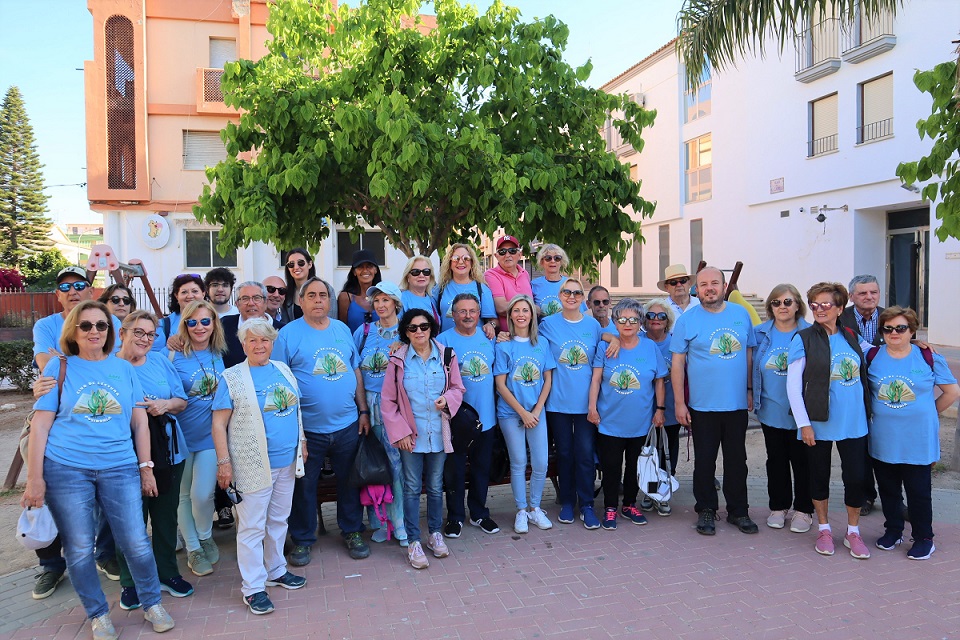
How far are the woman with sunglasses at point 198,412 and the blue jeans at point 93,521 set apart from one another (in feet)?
1.89

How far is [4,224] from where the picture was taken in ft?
122

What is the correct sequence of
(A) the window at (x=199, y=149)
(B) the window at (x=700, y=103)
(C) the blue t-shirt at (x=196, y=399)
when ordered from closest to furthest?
(C) the blue t-shirt at (x=196, y=399) → (A) the window at (x=199, y=149) → (B) the window at (x=700, y=103)

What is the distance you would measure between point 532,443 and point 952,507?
3.52m

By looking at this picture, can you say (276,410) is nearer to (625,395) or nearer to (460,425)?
(460,425)

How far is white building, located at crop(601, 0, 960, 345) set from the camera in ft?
50.0

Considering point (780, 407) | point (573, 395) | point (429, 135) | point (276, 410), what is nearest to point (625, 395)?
point (573, 395)

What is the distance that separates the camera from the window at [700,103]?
22.3m

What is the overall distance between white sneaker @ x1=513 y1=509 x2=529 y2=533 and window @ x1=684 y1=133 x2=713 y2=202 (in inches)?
760

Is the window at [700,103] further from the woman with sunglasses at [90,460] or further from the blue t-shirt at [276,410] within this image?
the woman with sunglasses at [90,460]

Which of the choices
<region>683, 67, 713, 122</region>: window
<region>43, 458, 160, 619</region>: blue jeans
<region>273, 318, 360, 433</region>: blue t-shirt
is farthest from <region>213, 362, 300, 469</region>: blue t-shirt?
<region>683, 67, 713, 122</region>: window

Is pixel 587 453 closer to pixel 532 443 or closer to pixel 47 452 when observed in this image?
pixel 532 443

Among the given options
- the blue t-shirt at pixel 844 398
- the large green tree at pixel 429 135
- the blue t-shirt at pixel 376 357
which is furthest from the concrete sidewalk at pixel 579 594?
the large green tree at pixel 429 135

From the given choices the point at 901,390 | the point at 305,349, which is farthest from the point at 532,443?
the point at 901,390

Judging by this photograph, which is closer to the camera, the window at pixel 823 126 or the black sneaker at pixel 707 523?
the black sneaker at pixel 707 523
